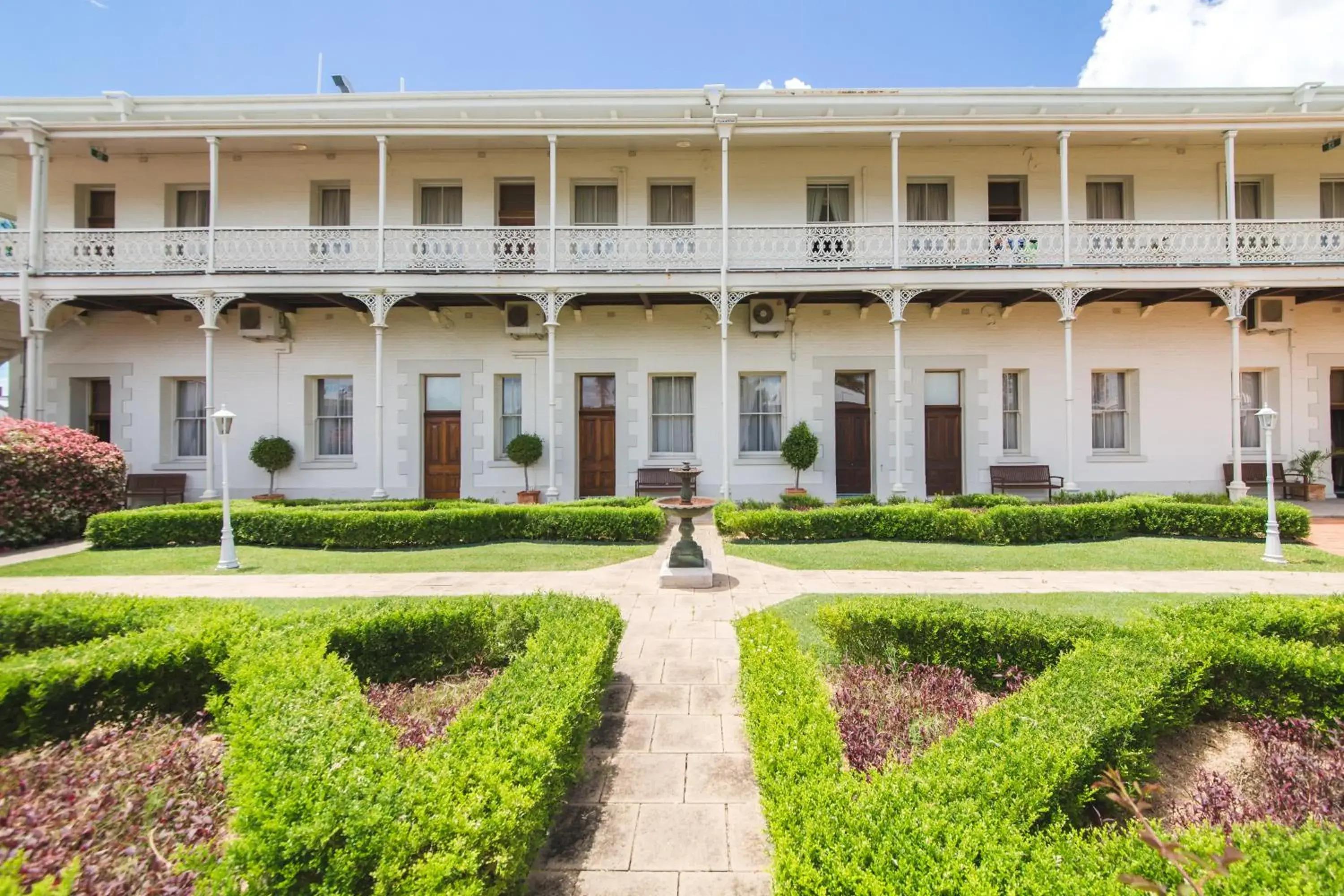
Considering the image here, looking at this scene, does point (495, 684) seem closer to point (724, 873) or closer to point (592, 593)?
point (724, 873)

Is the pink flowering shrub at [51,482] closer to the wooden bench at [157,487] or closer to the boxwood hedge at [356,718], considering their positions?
the wooden bench at [157,487]

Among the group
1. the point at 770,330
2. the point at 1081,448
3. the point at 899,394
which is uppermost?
the point at 770,330

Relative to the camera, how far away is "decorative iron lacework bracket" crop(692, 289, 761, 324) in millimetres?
12078

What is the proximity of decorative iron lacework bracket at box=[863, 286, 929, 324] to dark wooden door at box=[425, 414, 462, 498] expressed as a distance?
992 cm

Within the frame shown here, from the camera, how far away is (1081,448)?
13.3 meters

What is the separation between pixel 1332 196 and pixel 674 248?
1552cm

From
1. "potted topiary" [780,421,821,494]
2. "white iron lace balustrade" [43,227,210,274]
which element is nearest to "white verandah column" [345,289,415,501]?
"white iron lace balustrade" [43,227,210,274]

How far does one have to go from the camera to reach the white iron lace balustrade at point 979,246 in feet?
39.8

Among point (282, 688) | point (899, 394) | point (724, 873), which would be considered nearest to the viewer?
point (724, 873)

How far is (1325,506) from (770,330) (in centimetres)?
1226

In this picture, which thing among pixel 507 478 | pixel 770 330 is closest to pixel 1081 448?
pixel 770 330

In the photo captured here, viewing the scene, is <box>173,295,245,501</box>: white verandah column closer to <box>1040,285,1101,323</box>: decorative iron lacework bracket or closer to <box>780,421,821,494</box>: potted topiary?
<box>780,421,821,494</box>: potted topiary

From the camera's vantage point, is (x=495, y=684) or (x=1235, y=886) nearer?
(x=1235, y=886)

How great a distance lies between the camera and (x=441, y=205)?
547 inches
